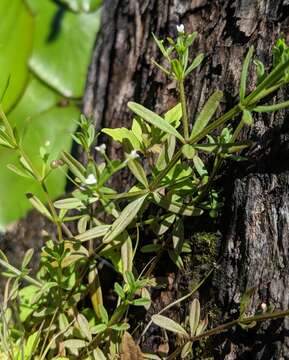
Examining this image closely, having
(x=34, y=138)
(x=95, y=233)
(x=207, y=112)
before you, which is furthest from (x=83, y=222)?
(x=34, y=138)

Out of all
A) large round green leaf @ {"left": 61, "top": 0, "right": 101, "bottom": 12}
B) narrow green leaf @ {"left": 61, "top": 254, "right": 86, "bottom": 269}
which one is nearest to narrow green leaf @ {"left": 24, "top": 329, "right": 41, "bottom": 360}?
narrow green leaf @ {"left": 61, "top": 254, "right": 86, "bottom": 269}

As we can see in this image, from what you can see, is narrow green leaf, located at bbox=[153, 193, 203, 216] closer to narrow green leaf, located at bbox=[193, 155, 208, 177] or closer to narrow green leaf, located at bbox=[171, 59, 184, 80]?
narrow green leaf, located at bbox=[193, 155, 208, 177]

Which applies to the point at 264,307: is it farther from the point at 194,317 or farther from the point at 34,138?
Answer: the point at 34,138

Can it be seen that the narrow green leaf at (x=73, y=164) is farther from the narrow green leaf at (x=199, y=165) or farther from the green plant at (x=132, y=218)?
the narrow green leaf at (x=199, y=165)

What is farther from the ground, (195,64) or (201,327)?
(195,64)

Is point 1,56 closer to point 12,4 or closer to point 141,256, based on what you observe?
point 12,4

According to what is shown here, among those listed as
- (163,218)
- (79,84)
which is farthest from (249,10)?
(79,84)
